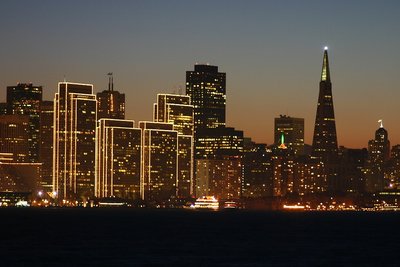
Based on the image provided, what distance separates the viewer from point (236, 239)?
18588 centimetres

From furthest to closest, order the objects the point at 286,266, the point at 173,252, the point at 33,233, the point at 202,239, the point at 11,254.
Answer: the point at 33,233, the point at 202,239, the point at 173,252, the point at 11,254, the point at 286,266

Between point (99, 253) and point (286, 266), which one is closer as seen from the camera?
point (286, 266)

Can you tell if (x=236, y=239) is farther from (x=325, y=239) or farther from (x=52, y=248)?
(x=52, y=248)

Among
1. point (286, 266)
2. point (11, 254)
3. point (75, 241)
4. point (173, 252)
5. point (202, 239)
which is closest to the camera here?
point (286, 266)

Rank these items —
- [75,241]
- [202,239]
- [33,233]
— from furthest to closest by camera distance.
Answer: [33,233] → [202,239] → [75,241]

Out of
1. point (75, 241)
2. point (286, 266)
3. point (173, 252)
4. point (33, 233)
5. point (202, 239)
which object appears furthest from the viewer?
point (33, 233)

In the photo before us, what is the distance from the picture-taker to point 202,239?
185 m

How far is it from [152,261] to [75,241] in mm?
42694

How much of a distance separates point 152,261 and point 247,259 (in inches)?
506

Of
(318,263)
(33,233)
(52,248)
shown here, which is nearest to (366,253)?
(318,263)

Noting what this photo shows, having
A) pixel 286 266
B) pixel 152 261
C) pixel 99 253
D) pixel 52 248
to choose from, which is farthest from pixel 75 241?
pixel 286 266

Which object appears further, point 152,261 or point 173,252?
point 173,252

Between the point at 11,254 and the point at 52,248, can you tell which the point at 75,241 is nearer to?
the point at 52,248

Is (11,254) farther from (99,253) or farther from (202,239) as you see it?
(202,239)
